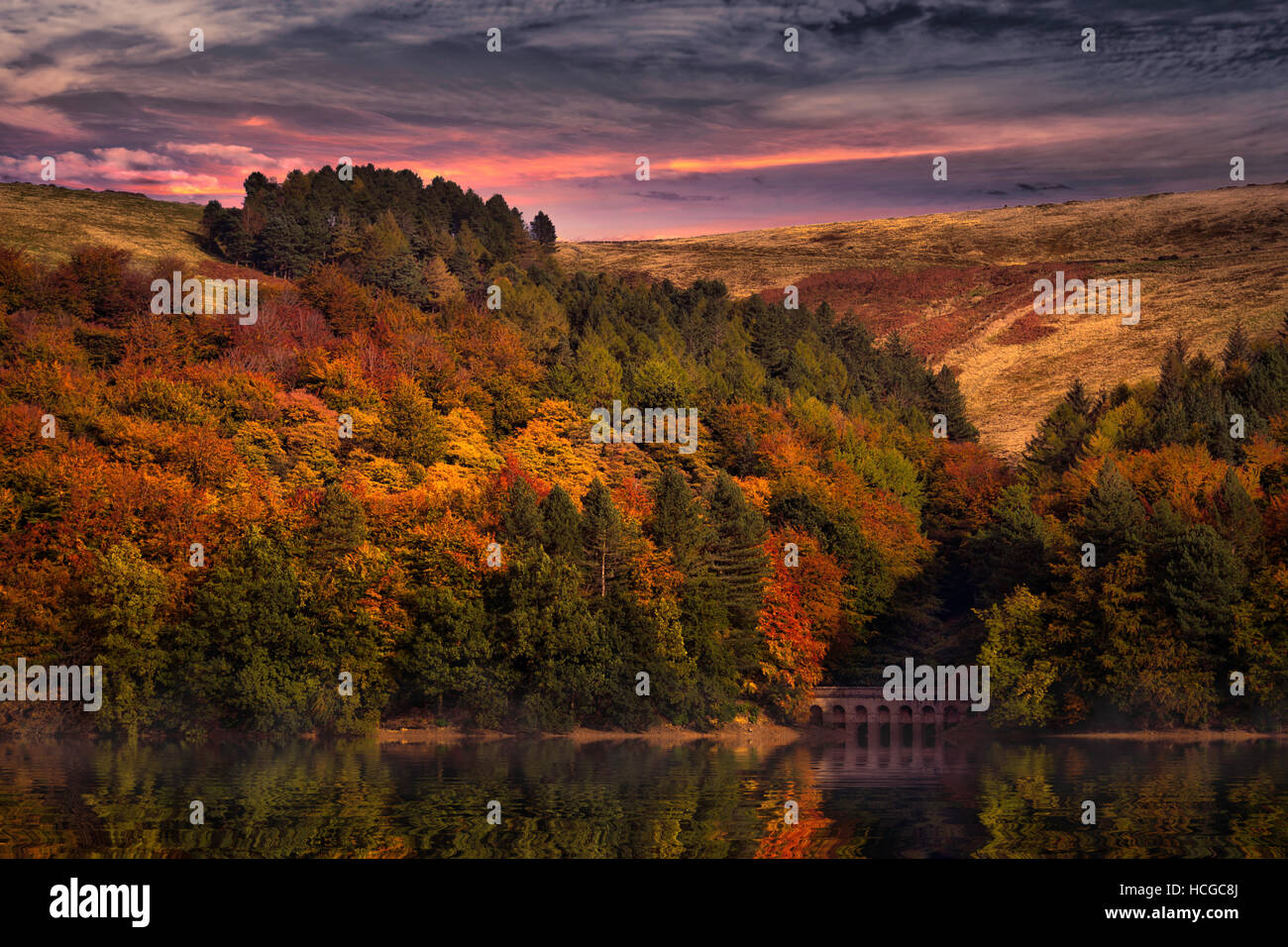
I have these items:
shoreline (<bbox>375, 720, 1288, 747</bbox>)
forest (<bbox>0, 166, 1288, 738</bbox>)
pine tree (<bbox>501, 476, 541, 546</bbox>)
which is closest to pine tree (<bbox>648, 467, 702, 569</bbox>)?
forest (<bbox>0, 166, 1288, 738</bbox>)

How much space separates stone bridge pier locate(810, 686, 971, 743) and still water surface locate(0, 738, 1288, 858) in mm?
25099

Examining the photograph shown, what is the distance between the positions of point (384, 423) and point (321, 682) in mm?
50097

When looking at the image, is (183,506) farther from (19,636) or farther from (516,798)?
(516,798)

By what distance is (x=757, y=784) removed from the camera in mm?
73500

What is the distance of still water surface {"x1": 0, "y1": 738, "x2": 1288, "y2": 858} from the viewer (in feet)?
163

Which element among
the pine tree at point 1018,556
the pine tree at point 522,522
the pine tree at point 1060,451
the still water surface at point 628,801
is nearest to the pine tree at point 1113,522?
the pine tree at point 1018,556

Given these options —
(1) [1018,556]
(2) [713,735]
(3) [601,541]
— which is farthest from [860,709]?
(3) [601,541]

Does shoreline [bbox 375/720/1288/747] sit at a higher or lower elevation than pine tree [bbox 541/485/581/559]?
lower

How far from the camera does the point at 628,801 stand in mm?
64938

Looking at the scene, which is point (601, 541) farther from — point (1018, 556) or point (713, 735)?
point (1018, 556)

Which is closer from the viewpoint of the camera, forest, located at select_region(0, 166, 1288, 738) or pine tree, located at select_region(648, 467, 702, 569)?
forest, located at select_region(0, 166, 1288, 738)

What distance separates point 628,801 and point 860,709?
217 ft

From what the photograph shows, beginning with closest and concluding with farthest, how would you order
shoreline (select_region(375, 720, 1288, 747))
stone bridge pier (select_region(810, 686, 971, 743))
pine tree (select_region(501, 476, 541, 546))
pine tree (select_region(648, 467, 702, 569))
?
1. shoreline (select_region(375, 720, 1288, 747))
2. pine tree (select_region(501, 476, 541, 546))
3. pine tree (select_region(648, 467, 702, 569))
4. stone bridge pier (select_region(810, 686, 971, 743))

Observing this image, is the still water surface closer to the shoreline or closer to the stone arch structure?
the shoreline
